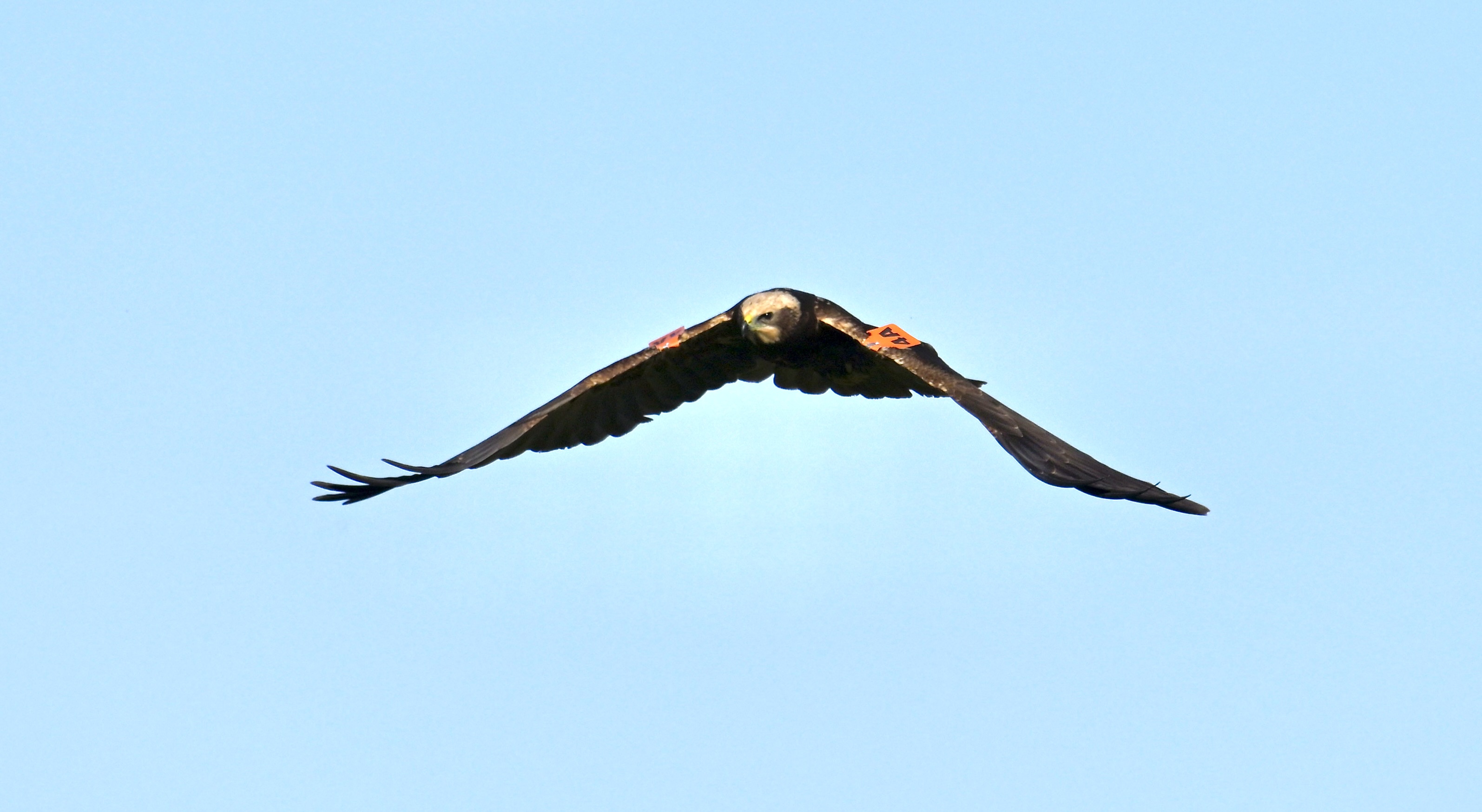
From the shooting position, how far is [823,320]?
13.3 meters

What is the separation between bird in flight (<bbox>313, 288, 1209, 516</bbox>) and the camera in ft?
39.9

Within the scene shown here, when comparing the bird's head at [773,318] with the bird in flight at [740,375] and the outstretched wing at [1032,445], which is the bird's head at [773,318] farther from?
the outstretched wing at [1032,445]

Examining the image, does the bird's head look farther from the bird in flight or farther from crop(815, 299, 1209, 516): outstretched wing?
crop(815, 299, 1209, 516): outstretched wing

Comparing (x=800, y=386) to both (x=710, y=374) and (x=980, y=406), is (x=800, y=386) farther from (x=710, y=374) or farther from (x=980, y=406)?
(x=980, y=406)

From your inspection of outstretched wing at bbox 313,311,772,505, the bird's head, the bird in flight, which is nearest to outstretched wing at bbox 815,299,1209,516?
the bird in flight

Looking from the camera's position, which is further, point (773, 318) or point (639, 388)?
point (639, 388)

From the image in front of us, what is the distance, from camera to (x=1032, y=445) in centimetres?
1102

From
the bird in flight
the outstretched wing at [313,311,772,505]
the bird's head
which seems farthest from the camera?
the outstretched wing at [313,311,772,505]

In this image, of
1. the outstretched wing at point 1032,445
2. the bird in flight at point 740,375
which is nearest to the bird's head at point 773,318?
the bird in flight at point 740,375

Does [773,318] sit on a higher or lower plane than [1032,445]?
higher

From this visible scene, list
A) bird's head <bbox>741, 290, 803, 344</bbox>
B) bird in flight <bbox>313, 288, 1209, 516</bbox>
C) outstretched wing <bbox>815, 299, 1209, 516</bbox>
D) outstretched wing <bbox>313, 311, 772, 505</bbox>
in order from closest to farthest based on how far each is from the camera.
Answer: outstretched wing <bbox>815, 299, 1209, 516</bbox>, bird in flight <bbox>313, 288, 1209, 516</bbox>, bird's head <bbox>741, 290, 803, 344</bbox>, outstretched wing <bbox>313, 311, 772, 505</bbox>

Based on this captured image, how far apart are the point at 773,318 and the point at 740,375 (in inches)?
50.3

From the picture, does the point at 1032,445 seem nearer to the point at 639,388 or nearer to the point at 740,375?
the point at 740,375

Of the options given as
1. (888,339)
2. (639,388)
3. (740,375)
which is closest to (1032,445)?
(888,339)
